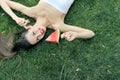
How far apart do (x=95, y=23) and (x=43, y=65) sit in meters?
1.01

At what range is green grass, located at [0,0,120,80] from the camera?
6168mm

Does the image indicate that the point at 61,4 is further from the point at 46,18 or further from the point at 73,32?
the point at 73,32

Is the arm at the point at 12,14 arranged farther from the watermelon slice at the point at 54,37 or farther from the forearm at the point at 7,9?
the watermelon slice at the point at 54,37

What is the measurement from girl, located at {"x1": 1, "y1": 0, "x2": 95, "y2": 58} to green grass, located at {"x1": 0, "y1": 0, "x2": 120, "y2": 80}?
0.55ft

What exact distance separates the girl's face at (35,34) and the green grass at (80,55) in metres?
0.28

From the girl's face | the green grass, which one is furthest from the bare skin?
the green grass

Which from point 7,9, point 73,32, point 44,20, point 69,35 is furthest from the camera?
point 7,9

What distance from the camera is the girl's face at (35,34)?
6086mm

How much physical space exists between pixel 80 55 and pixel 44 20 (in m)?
0.75

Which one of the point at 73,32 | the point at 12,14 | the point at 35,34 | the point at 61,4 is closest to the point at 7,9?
the point at 12,14

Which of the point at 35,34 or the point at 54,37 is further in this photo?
the point at 54,37

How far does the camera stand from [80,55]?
20.6 ft

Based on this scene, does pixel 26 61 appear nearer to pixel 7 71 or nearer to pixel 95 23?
pixel 7 71

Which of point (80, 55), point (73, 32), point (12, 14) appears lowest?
point (80, 55)
